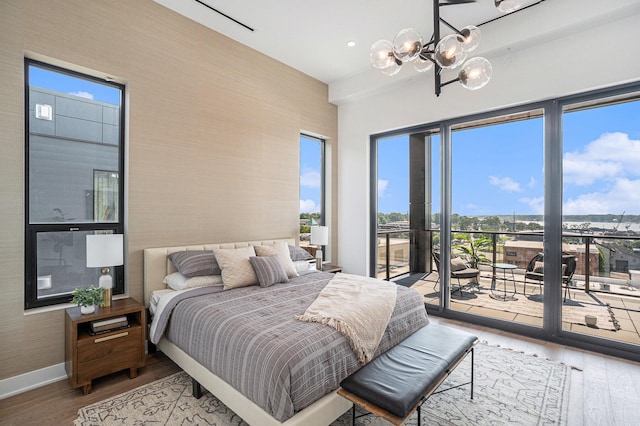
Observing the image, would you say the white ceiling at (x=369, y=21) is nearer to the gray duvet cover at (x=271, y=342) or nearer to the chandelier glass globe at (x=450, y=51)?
the chandelier glass globe at (x=450, y=51)

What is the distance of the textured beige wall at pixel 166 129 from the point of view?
2338 mm

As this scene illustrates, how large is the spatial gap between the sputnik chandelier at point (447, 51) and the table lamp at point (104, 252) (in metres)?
2.48

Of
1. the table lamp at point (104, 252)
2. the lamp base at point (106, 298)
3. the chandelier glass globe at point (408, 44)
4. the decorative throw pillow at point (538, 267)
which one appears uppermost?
the chandelier glass globe at point (408, 44)

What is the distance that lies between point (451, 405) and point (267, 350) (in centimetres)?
144

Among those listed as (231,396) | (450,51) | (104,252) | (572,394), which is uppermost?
(450,51)

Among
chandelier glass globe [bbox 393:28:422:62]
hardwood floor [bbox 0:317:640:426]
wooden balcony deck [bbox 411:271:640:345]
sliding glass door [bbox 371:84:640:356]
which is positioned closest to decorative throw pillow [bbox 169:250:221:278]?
hardwood floor [bbox 0:317:640:426]

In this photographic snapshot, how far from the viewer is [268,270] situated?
302cm

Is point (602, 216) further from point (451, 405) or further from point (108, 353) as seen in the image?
point (108, 353)

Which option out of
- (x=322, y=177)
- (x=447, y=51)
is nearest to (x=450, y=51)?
(x=447, y=51)

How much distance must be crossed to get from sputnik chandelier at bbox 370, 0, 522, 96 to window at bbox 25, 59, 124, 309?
8.35 ft

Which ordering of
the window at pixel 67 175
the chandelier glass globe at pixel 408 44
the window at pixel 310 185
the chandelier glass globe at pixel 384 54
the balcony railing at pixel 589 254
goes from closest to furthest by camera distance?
the chandelier glass globe at pixel 408 44 < the chandelier glass globe at pixel 384 54 < the window at pixel 67 175 < the balcony railing at pixel 589 254 < the window at pixel 310 185

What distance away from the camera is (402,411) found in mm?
1452

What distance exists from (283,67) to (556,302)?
439 cm

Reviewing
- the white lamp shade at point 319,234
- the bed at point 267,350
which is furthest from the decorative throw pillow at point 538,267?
the white lamp shade at point 319,234
